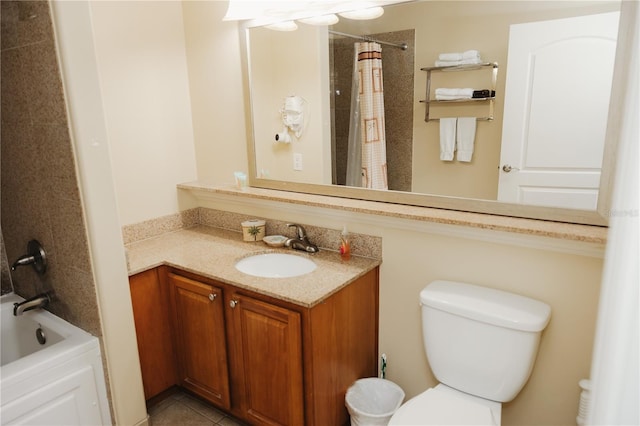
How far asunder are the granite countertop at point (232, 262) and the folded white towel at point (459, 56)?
2.99 feet

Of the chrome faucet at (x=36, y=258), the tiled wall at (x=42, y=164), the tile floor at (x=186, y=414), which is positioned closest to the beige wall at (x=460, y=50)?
the tiled wall at (x=42, y=164)

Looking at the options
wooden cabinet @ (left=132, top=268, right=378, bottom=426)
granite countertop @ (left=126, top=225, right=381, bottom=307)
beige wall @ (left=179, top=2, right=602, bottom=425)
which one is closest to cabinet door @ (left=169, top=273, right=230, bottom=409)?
wooden cabinet @ (left=132, top=268, right=378, bottom=426)

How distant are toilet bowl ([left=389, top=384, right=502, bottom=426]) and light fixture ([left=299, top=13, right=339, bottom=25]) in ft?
5.56

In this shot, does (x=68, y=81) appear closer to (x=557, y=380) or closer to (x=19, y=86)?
(x=19, y=86)

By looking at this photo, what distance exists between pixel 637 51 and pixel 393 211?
1040mm

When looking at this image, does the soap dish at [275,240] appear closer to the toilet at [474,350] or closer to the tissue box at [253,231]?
the tissue box at [253,231]

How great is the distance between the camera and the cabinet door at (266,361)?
165 centimetres

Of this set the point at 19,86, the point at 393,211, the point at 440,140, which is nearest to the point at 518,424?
the point at 393,211

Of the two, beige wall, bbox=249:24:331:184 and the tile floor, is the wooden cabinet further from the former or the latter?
beige wall, bbox=249:24:331:184

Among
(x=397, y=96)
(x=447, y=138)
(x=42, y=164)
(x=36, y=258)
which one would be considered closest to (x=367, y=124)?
(x=397, y=96)

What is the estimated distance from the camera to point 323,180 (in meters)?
2.19

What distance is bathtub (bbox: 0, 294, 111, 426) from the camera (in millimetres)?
1483

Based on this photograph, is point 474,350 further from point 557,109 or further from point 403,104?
point 403,104

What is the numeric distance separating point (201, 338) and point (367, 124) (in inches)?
51.5
